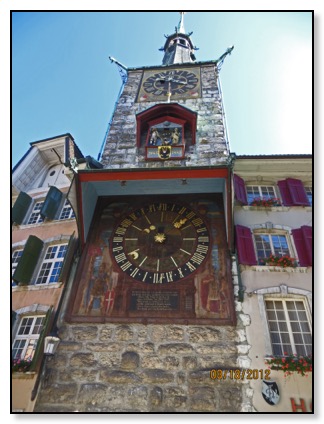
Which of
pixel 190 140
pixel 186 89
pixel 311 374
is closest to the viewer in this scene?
pixel 311 374

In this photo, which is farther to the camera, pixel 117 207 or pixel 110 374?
pixel 117 207

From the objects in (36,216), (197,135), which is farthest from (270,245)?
(36,216)

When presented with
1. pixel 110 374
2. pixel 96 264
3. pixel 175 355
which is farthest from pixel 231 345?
pixel 96 264

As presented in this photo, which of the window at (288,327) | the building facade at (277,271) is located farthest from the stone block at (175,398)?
the window at (288,327)

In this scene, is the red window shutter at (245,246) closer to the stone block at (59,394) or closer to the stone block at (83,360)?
the stone block at (83,360)

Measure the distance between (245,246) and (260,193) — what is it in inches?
101

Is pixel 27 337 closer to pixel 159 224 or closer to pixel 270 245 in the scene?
pixel 159 224

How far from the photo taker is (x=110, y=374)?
23.7ft

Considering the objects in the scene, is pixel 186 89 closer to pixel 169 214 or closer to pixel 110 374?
pixel 169 214

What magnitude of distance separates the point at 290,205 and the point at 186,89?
789 centimetres

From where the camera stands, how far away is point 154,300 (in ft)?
26.9

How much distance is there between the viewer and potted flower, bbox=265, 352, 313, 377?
270 inches

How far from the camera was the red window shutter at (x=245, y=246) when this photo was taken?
8.70m

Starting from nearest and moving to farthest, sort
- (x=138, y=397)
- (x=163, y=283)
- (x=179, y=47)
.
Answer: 1. (x=138, y=397)
2. (x=163, y=283)
3. (x=179, y=47)
